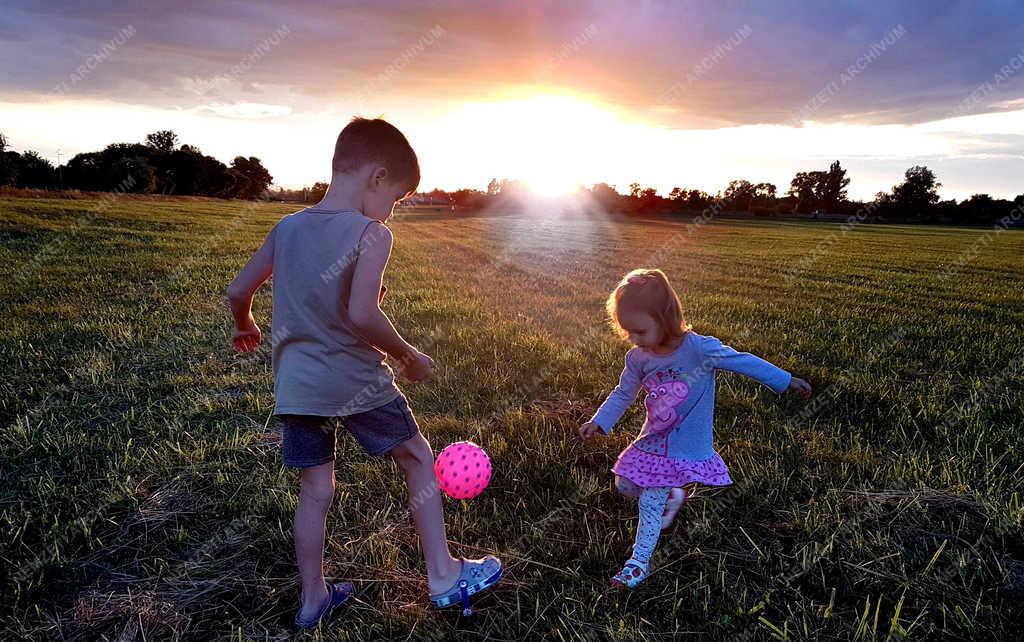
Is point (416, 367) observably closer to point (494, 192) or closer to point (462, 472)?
point (462, 472)

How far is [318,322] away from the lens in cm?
228

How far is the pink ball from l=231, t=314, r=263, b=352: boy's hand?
1.17 metres

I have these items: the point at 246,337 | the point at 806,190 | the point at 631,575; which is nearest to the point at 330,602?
the point at 246,337

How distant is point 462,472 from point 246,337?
134 centimetres

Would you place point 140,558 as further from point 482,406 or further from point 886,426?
point 886,426

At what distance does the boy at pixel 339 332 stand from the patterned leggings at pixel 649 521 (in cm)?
97

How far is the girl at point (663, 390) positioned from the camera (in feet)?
8.94

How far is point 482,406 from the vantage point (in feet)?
15.7

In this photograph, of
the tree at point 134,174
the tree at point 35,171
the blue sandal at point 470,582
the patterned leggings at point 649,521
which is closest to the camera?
the blue sandal at point 470,582

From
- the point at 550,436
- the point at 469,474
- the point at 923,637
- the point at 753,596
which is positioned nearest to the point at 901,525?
the point at 923,637

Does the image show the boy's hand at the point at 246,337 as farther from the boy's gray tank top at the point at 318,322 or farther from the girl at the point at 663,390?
the girl at the point at 663,390

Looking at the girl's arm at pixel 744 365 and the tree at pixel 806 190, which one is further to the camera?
the tree at pixel 806 190

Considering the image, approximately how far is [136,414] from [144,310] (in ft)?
14.0

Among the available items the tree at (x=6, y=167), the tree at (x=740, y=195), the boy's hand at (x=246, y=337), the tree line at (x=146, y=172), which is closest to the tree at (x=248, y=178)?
the tree line at (x=146, y=172)
